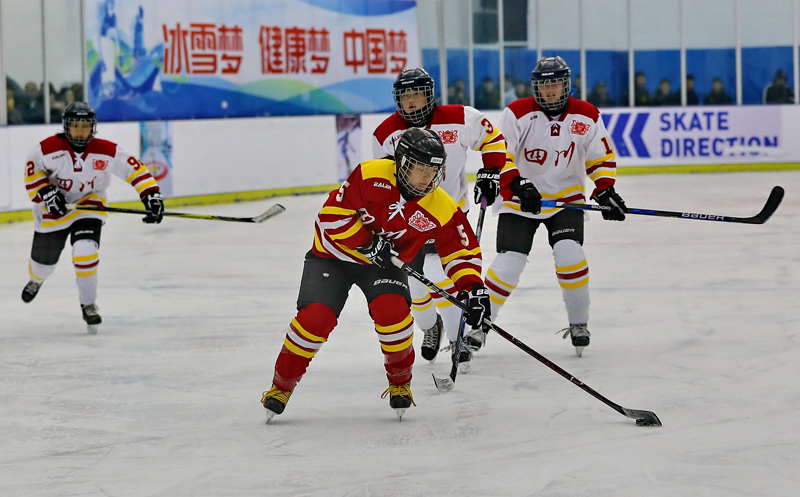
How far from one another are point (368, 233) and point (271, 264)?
11.4 ft

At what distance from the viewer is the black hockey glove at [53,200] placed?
176 inches

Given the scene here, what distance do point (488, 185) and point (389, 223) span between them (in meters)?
0.81

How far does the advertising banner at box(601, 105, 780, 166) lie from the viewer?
1329cm

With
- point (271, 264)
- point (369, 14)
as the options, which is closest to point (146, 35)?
point (369, 14)

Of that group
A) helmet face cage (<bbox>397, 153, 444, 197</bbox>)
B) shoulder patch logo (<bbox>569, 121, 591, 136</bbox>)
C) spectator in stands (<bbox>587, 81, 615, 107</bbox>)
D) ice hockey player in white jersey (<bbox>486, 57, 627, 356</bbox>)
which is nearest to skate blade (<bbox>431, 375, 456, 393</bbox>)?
ice hockey player in white jersey (<bbox>486, 57, 627, 356</bbox>)

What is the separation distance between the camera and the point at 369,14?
1221cm

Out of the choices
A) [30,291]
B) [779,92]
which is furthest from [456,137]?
[779,92]

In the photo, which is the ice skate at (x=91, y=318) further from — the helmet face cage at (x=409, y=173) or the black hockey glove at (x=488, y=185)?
the helmet face cage at (x=409, y=173)

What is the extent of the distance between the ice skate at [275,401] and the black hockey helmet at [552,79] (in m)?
1.58

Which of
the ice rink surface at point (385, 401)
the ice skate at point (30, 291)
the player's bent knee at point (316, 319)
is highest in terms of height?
the player's bent knee at point (316, 319)

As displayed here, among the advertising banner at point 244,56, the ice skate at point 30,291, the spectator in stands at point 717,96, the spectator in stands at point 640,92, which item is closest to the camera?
the ice skate at point 30,291

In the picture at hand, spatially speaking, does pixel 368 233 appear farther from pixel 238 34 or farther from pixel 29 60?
pixel 238 34

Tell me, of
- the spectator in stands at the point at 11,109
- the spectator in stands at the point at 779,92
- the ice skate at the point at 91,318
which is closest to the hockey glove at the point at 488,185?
the ice skate at the point at 91,318

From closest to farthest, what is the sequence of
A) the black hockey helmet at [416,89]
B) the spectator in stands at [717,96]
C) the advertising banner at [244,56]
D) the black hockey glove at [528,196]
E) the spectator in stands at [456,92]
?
the black hockey helmet at [416,89] < the black hockey glove at [528,196] < the advertising banner at [244,56] < the spectator in stands at [717,96] < the spectator in stands at [456,92]
